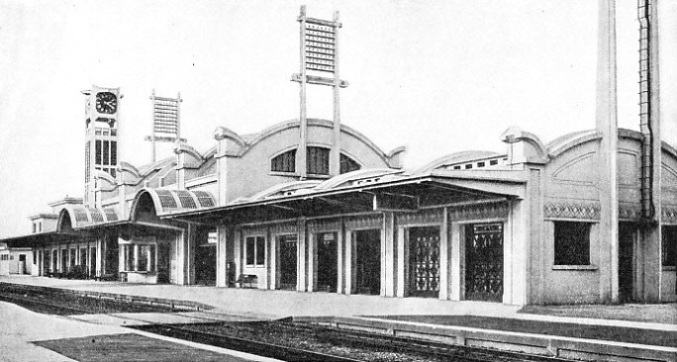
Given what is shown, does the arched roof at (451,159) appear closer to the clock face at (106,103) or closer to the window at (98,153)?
the clock face at (106,103)

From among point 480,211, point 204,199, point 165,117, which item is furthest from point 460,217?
point 165,117

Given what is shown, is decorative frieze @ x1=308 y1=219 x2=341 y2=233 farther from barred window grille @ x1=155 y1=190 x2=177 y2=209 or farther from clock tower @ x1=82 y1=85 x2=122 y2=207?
→ clock tower @ x1=82 y1=85 x2=122 y2=207

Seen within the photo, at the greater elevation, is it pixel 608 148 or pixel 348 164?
pixel 348 164

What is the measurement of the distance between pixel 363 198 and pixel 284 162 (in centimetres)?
1263

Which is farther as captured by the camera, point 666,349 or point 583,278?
point 583,278

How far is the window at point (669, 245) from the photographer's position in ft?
74.2

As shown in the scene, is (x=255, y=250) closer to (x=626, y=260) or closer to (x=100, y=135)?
(x=626, y=260)

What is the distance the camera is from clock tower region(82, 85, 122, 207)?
164 feet

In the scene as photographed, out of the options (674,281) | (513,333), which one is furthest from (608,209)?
(513,333)

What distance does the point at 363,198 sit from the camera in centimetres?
2339

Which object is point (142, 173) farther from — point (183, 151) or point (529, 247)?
point (529, 247)

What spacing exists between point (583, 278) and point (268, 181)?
55.9 ft

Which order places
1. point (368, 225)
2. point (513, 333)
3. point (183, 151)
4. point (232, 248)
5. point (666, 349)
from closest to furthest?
point (666, 349)
point (513, 333)
point (368, 225)
point (232, 248)
point (183, 151)

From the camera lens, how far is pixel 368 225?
84.1ft
